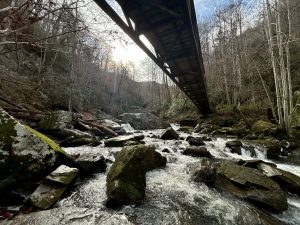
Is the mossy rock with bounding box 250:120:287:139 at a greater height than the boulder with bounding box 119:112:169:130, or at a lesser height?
lesser

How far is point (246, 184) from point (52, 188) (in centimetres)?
378

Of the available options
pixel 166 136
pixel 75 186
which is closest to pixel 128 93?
pixel 166 136

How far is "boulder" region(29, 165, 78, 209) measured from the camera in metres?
2.99

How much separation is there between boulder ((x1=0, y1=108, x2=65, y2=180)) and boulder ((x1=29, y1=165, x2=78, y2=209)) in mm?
301

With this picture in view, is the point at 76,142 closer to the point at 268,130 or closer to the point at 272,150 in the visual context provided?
the point at 272,150

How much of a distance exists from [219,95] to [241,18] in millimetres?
8080

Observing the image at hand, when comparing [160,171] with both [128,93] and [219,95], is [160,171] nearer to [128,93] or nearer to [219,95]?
[219,95]

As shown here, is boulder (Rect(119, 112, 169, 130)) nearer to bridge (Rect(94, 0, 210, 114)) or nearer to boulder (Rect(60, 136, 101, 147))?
boulder (Rect(60, 136, 101, 147))

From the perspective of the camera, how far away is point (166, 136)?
419 inches

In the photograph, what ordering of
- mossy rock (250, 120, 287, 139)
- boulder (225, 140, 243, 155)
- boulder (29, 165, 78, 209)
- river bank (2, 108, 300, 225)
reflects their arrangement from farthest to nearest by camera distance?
mossy rock (250, 120, 287, 139), boulder (225, 140, 243, 155), boulder (29, 165, 78, 209), river bank (2, 108, 300, 225)

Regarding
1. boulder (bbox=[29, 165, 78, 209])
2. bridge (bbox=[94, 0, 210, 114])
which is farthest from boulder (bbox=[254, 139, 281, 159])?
boulder (bbox=[29, 165, 78, 209])

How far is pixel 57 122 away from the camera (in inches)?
346

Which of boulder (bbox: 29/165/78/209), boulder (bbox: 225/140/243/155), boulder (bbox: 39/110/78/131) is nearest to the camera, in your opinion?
boulder (bbox: 29/165/78/209)

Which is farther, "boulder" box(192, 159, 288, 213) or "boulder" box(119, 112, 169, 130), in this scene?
"boulder" box(119, 112, 169, 130)
